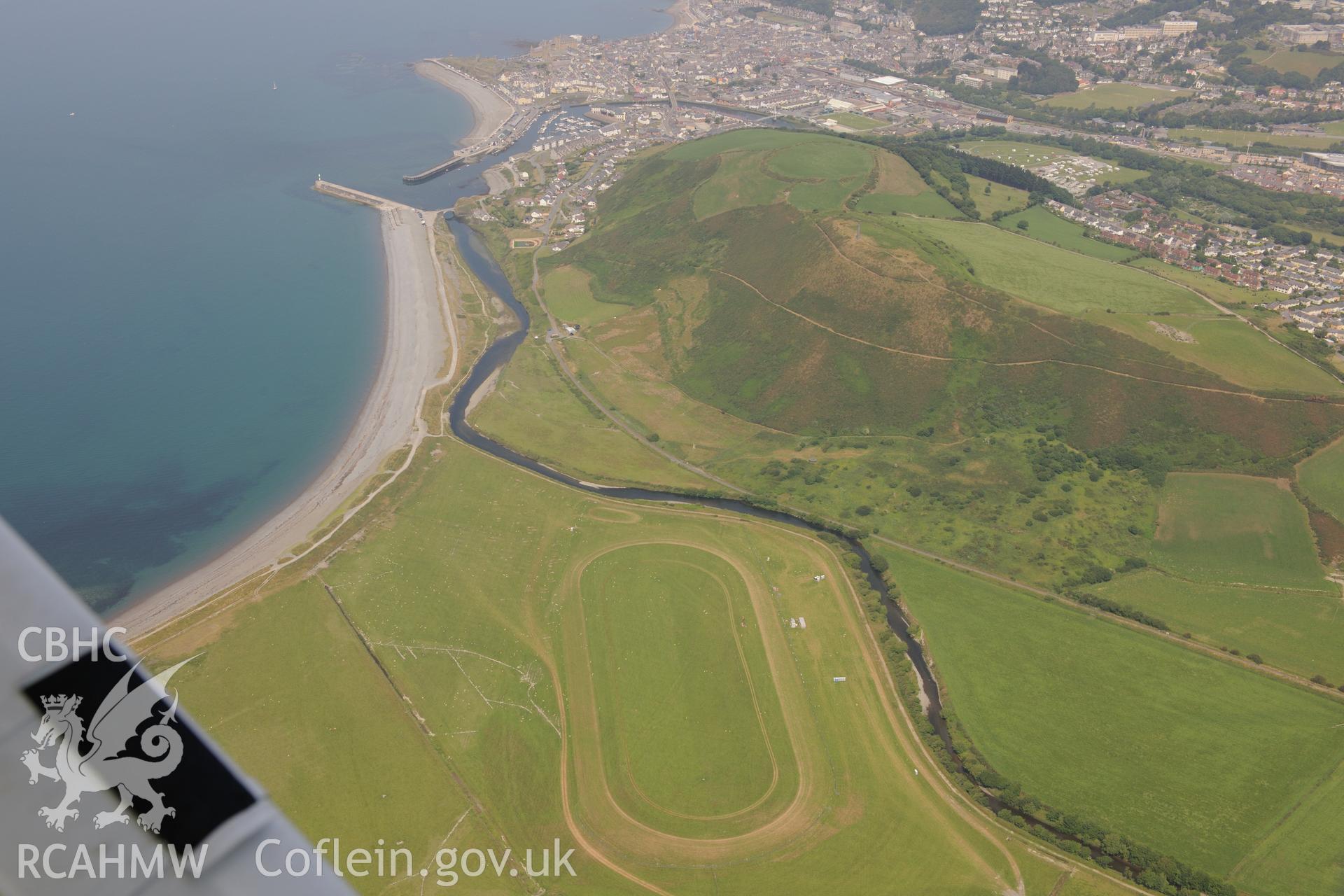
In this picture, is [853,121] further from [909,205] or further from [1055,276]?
[1055,276]

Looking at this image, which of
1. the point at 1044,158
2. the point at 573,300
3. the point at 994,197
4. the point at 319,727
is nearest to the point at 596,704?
the point at 319,727

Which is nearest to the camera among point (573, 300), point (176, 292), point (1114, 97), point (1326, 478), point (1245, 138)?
point (1326, 478)

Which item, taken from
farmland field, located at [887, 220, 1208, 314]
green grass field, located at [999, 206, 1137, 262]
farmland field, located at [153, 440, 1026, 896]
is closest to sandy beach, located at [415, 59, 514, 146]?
farmland field, located at [887, 220, 1208, 314]

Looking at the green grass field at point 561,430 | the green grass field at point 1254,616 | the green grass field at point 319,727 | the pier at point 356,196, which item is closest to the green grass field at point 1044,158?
the green grass field at point 1254,616

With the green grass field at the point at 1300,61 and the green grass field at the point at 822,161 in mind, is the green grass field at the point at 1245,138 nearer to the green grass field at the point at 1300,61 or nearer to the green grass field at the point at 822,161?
the green grass field at the point at 1300,61

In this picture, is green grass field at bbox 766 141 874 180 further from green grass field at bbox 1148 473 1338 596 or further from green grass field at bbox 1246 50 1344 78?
green grass field at bbox 1246 50 1344 78

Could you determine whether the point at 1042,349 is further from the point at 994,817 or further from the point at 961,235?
the point at 994,817
